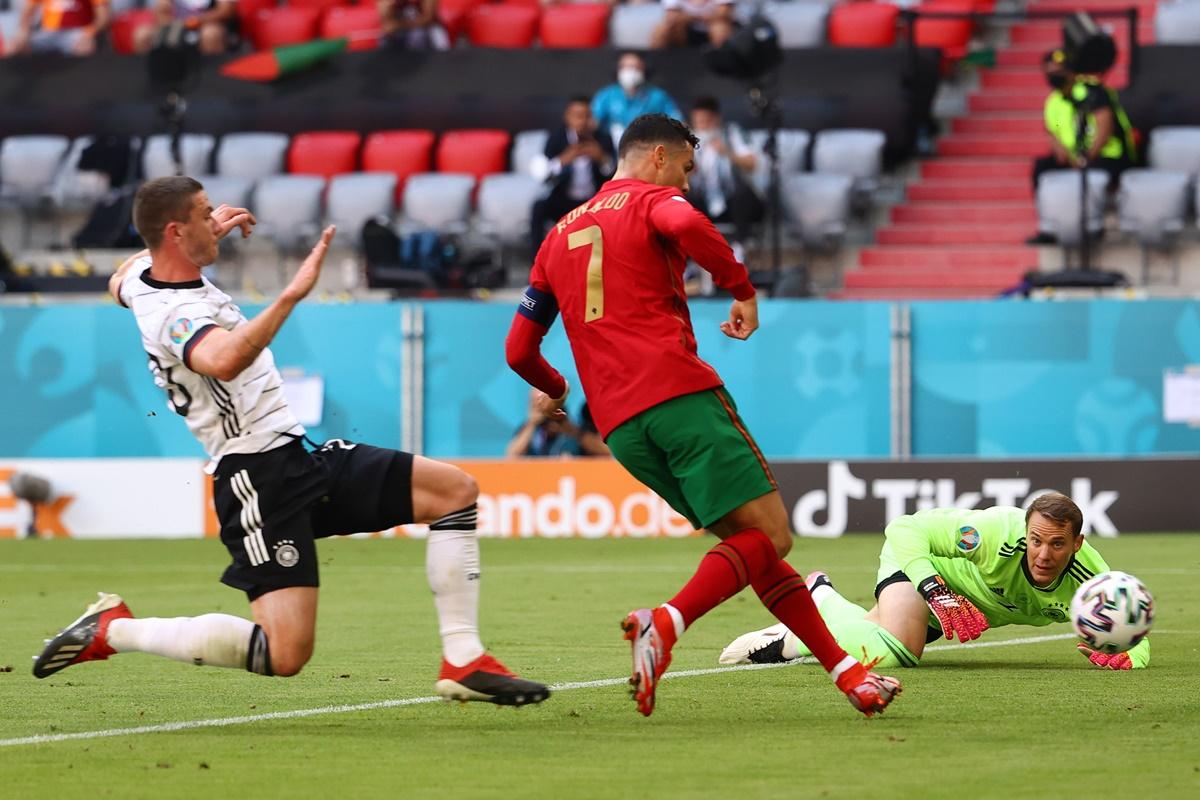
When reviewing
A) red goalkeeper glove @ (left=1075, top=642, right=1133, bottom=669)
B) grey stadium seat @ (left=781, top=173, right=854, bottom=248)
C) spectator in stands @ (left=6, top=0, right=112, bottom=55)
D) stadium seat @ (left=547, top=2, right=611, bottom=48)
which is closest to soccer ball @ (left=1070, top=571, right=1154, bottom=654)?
red goalkeeper glove @ (left=1075, top=642, right=1133, bottom=669)

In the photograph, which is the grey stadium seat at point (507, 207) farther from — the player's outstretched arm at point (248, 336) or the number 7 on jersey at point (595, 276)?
the player's outstretched arm at point (248, 336)

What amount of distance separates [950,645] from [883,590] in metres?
1.22

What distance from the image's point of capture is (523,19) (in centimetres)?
2391

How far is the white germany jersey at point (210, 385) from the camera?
7129mm

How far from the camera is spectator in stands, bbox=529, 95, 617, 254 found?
19.9 meters

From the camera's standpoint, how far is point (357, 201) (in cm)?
2194

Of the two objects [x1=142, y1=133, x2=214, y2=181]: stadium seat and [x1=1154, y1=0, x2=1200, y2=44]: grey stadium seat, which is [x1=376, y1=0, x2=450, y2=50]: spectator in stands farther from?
[x1=1154, y1=0, x2=1200, y2=44]: grey stadium seat

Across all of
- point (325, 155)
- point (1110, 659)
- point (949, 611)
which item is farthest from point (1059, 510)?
point (325, 155)

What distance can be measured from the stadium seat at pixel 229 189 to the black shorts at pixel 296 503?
48.6 feet

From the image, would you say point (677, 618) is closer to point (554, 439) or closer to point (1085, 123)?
point (554, 439)

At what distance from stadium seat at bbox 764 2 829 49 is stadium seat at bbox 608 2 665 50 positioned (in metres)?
1.29

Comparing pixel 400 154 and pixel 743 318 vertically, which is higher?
pixel 400 154

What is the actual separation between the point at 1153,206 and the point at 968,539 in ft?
37.8

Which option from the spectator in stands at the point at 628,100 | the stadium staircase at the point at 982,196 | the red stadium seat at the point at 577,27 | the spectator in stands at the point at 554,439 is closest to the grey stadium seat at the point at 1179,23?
the stadium staircase at the point at 982,196
